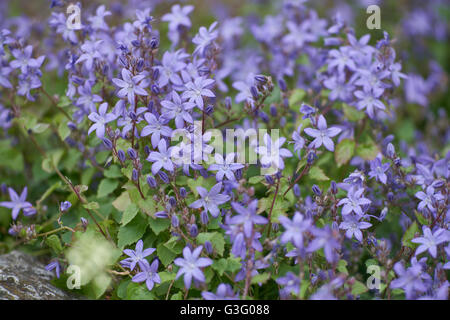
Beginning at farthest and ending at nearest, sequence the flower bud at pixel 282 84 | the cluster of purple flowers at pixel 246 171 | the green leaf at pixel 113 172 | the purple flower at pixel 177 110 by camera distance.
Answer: the flower bud at pixel 282 84, the green leaf at pixel 113 172, the purple flower at pixel 177 110, the cluster of purple flowers at pixel 246 171

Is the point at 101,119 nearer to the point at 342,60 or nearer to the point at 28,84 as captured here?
the point at 28,84

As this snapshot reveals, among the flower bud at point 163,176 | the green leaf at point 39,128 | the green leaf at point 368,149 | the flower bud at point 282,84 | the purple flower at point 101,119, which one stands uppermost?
the flower bud at point 282,84

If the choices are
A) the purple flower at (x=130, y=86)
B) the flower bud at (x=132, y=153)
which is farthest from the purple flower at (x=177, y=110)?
the flower bud at (x=132, y=153)

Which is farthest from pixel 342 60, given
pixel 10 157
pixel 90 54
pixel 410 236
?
pixel 10 157

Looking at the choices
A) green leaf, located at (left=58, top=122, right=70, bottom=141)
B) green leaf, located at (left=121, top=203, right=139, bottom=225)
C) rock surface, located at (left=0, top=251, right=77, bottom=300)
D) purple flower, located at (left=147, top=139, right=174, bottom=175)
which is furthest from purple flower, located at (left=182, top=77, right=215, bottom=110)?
rock surface, located at (left=0, top=251, right=77, bottom=300)

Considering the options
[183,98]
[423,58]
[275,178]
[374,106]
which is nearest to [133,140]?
[183,98]

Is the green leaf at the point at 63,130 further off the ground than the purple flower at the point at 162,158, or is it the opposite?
the green leaf at the point at 63,130

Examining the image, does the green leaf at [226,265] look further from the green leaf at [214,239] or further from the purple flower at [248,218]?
the purple flower at [248,218]
